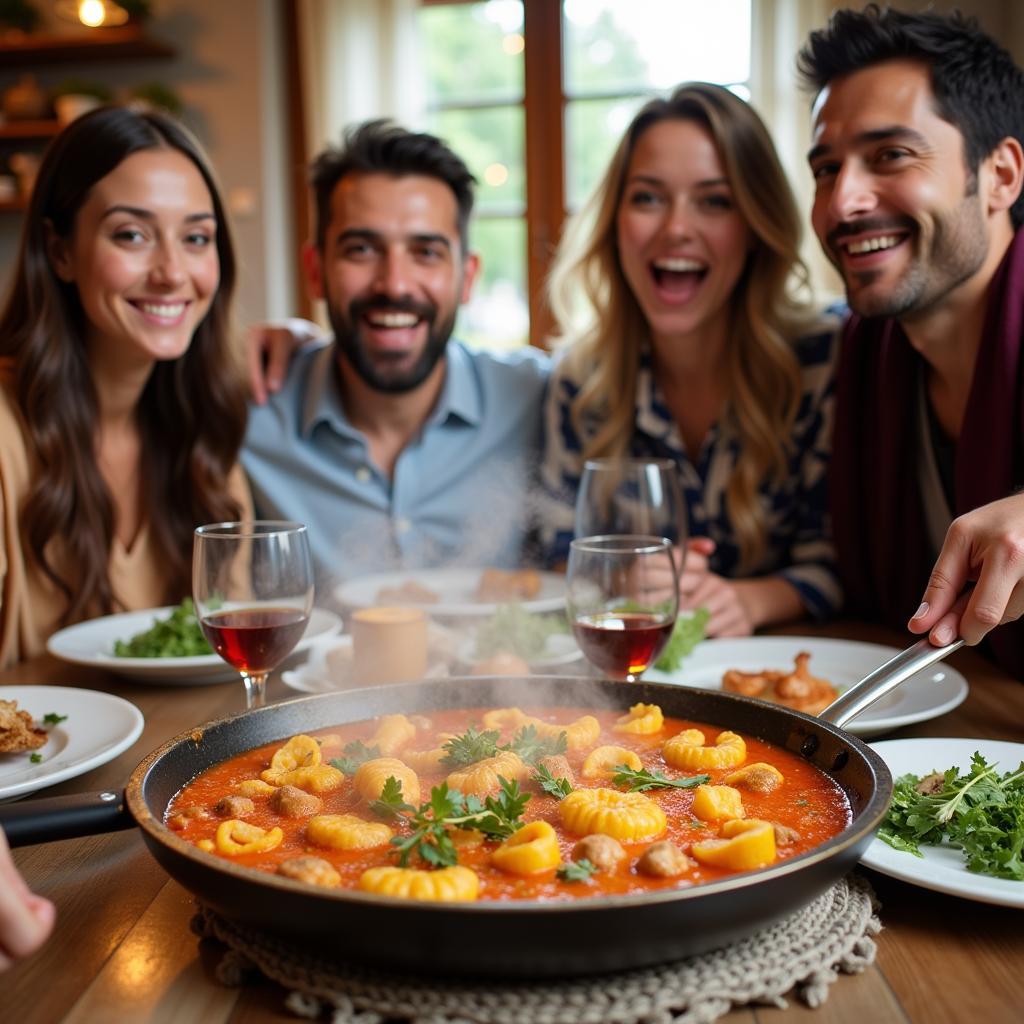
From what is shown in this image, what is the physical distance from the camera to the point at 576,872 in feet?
3.35

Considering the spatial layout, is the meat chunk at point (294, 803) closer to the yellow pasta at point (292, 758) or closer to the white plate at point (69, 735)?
the yellow pasta at point (292, 758)

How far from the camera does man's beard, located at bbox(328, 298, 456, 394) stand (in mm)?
3320

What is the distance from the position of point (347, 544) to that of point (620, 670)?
190 centimetres

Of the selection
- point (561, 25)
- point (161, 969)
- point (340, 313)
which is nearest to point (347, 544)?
point (340, 313)

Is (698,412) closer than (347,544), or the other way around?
(698,412)

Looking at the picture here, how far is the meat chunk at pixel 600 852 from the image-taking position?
105cm

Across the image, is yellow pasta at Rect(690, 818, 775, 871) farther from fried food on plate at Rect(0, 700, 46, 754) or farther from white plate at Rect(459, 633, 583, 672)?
fried food on plate at Rect(0, 700, 46, 754)

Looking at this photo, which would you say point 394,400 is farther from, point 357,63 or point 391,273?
point 357,63

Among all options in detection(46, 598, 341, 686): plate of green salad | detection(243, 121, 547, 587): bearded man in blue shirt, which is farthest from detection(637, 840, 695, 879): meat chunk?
detection(243, 121, 547, 587): bearded man in blue shirt

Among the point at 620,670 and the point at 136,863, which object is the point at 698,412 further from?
the point at 136,863

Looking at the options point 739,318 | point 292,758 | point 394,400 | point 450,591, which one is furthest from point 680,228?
point 292,758

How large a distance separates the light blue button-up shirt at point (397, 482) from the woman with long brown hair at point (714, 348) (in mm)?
210

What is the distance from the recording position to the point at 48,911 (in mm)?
879

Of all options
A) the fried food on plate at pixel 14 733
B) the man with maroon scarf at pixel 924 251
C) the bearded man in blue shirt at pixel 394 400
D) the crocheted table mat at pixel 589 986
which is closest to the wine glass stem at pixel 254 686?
the fried food on plate at pixel 14 733
